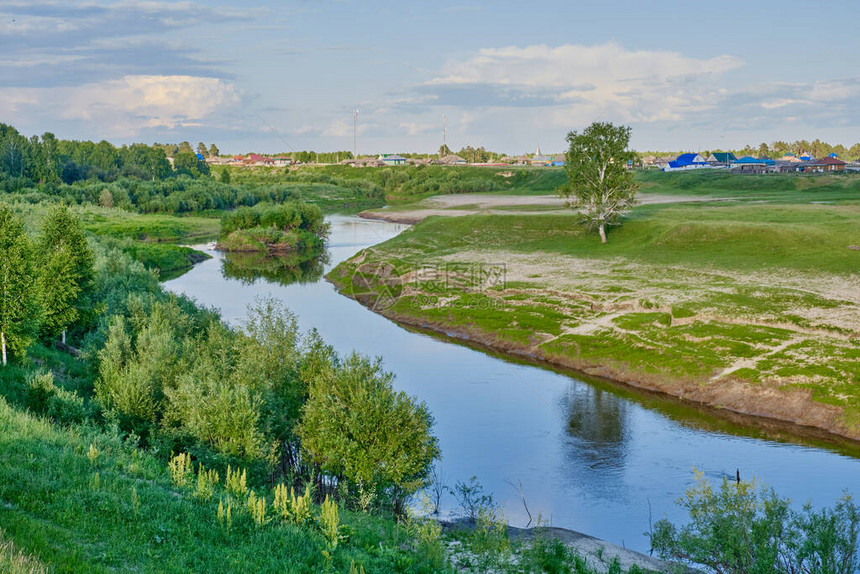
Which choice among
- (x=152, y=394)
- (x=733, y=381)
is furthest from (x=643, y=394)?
(x=152, y=394)

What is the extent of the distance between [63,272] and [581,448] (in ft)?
115

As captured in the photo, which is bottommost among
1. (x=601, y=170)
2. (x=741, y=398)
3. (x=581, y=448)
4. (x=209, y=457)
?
(x=581, y=448)

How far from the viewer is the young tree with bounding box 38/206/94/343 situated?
47438 mm

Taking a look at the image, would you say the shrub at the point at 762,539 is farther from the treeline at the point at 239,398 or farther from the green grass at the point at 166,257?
the green grass at the point at 166,257

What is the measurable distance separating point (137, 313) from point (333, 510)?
3219cm

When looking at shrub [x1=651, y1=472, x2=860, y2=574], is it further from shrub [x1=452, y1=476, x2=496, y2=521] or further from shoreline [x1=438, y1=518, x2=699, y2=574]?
shrub [x1=452, y1=476, x2=496, y2=521]

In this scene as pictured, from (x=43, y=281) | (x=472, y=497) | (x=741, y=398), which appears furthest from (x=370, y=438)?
(x=741, y=398)

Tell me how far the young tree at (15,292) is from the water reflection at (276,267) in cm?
5875

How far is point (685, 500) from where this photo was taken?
35.7 meters

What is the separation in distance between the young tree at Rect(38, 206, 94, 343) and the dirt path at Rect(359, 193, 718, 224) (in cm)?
8287

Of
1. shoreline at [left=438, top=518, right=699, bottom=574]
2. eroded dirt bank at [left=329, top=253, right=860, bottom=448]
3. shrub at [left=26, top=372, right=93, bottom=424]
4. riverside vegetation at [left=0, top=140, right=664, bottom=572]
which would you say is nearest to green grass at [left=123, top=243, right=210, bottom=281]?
eroded dirt bank at [left=329, top=253, right=860, bottom=448]

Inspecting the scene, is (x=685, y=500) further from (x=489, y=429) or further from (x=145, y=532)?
(x=145, y=532)

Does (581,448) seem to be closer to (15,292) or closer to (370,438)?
(370,438)

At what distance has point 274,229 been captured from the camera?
135 metres
